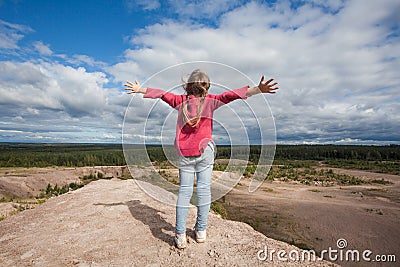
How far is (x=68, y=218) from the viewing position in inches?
212

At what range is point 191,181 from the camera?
3615 mm

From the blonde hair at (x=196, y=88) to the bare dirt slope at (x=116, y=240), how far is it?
1851 mm

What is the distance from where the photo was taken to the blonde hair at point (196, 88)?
3.41m

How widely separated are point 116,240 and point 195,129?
2307 mm

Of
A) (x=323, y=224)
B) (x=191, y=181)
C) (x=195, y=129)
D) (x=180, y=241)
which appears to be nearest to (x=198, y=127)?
(x=195, y=129)

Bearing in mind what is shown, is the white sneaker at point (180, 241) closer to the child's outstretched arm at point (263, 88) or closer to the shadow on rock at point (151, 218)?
the shadow on rock at point (151, 218)

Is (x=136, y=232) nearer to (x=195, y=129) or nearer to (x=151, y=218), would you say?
(x=151, y=218)

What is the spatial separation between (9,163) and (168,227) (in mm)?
60458

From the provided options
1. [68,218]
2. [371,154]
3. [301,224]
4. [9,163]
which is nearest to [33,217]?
[68,218]

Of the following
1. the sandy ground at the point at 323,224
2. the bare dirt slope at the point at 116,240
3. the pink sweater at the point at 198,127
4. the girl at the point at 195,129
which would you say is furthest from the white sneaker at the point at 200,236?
the sandy ground at the point at 323,224

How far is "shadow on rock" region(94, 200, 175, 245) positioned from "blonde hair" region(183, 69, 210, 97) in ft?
7.59

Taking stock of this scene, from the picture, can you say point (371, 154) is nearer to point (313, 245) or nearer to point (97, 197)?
point (313, 245)

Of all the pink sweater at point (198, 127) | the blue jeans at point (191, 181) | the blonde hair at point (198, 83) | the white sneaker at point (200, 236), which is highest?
the blonde hair at point (198, 83)

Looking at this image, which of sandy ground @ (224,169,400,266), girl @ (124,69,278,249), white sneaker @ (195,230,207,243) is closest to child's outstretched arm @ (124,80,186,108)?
girl @ (124,69,278,249)
